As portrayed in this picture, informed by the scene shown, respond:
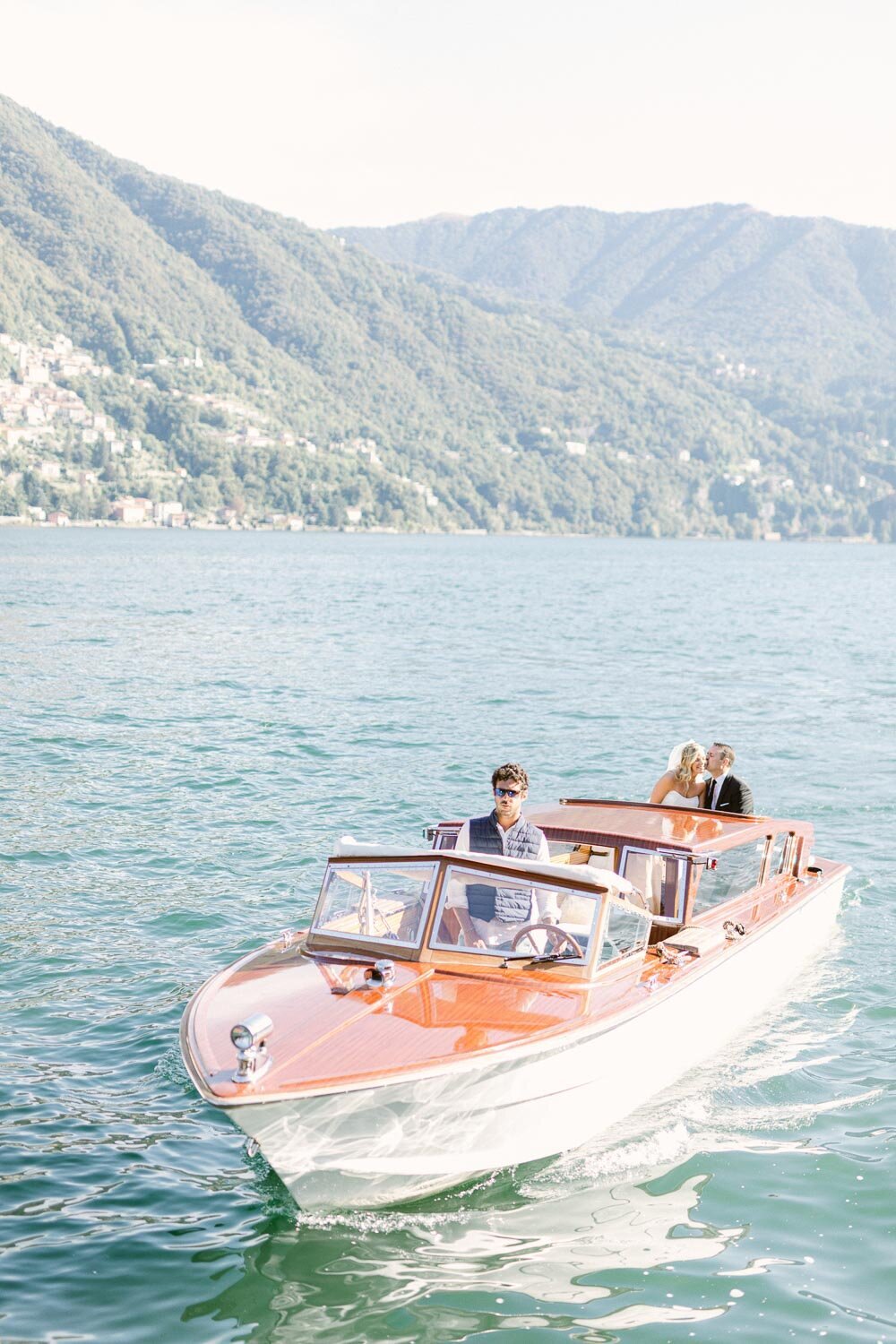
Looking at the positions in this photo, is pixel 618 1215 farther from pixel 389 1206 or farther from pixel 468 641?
pixel 468 641

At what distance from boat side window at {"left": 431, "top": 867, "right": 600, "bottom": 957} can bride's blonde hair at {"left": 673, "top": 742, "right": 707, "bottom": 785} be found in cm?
420

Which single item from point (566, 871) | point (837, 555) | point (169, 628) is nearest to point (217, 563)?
point (169, 628)

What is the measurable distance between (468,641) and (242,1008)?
122 ft

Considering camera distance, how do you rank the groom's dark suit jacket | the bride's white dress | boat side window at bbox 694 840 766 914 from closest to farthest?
boat side window at bbox 694 840 766 914 < the groom's dark suit jacket < the bride's white dress

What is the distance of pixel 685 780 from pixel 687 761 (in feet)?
0.67

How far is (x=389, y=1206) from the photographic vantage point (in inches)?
331

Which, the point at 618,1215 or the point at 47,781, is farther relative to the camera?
the point at 47,781

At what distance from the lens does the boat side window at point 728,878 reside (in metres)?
12.3

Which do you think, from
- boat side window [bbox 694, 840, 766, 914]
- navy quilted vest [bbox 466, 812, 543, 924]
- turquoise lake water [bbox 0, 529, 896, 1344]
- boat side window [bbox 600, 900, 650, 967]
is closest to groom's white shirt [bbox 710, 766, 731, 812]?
boat side window [bbox 694, 840, 766, 914]

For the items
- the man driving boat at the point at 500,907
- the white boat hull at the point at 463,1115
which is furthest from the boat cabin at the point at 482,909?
the white boat hull at the point at 463,1115

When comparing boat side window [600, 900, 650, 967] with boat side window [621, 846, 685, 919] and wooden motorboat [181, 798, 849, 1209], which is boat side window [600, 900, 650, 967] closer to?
wooden motorboat [181, 798, 849, 1209]

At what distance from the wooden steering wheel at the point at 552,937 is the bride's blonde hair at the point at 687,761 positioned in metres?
4.28

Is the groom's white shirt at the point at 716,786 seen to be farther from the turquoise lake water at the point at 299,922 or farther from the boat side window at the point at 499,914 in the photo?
the boat side window at the point at 499,914

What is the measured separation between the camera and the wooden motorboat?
312 inches
